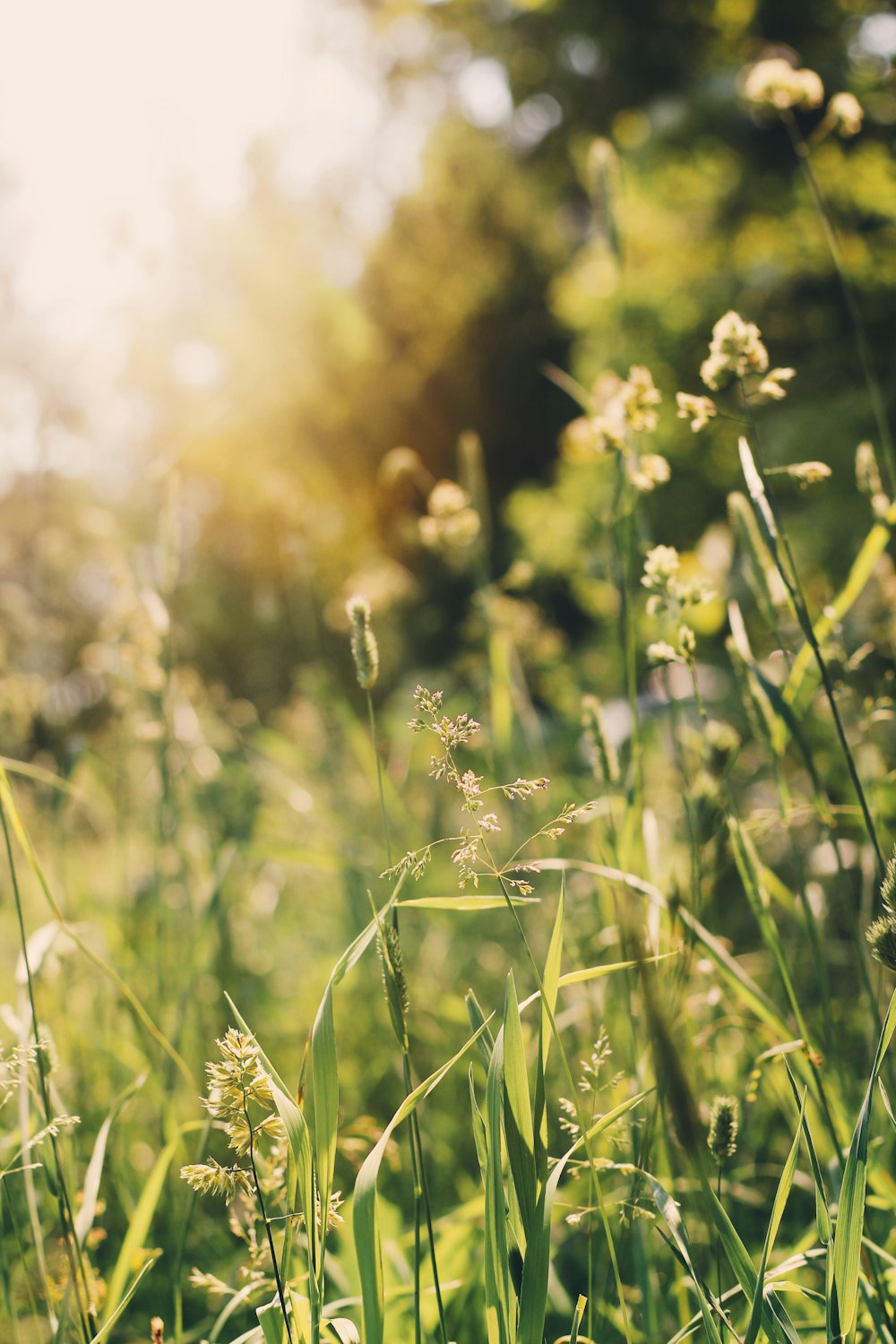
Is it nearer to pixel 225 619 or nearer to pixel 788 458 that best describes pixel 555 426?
pixel 225 619

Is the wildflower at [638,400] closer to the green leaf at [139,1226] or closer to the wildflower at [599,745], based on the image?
the wildflower at [599,745]

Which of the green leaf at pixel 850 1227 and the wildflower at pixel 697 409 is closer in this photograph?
the green leaf at pixel 850 1227

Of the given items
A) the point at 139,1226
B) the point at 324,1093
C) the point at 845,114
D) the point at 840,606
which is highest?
the point at 845,114

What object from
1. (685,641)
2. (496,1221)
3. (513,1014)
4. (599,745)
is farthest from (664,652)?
(496,1221)

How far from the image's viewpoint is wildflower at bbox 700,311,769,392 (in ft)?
2.32

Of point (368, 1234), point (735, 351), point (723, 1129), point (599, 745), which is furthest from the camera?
point (599, 745)

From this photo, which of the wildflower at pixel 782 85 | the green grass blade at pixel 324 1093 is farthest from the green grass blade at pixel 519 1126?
the wildflower at pixel 782 85

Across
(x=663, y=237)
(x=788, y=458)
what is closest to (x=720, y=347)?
(x=788, y=458)

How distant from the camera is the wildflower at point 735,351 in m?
0.71

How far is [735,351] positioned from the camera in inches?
28.2

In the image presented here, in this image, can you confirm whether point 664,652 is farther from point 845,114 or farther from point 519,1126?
point 845,114

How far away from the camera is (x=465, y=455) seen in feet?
4.22

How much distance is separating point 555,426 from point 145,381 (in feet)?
27.9

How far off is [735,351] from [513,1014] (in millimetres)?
540
